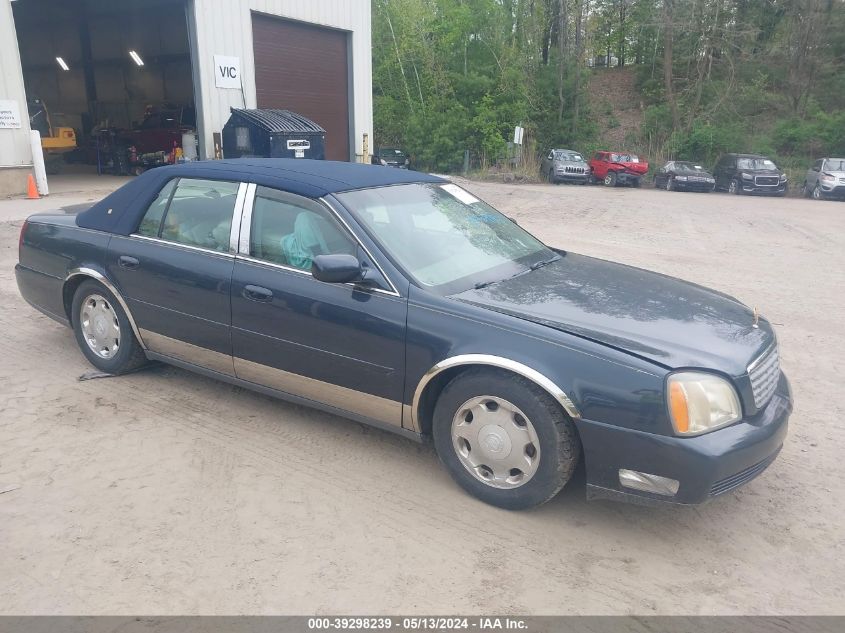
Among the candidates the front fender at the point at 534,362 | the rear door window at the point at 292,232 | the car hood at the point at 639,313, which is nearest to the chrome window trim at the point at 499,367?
the front fender at the point at 534,362

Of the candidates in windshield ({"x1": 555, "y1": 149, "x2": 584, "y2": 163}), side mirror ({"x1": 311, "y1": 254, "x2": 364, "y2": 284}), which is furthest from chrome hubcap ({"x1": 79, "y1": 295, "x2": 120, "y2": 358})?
windshield ({"x1": 555, "y1": 149, "x2": 584, "y2": 163})

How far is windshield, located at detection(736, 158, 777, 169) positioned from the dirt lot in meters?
23.0

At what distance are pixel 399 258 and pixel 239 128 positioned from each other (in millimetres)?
12877

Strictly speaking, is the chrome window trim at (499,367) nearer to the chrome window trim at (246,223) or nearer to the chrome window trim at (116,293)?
the chrome window trim at (246,223)

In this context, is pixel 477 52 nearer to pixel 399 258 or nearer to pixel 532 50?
pixel 532 50

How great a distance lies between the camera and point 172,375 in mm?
5000

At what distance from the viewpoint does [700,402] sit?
2926 mm

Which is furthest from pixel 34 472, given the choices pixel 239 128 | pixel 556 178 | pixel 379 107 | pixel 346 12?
pixel 379 107

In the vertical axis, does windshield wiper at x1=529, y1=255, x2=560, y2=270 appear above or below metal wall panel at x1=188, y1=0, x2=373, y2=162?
below

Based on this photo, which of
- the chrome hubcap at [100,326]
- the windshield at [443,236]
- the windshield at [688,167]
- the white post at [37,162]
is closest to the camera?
the windshield at [443,236]

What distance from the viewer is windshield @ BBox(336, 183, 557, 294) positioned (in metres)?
3.70

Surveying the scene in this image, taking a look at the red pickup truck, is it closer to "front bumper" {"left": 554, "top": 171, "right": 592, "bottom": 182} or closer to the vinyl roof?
"front bumper" {"left": 554, "top": 171, "right": 592, "bottom": 182}

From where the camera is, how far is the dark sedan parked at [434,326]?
9.77ft

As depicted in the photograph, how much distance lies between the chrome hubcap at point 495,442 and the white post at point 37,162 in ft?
47.9
